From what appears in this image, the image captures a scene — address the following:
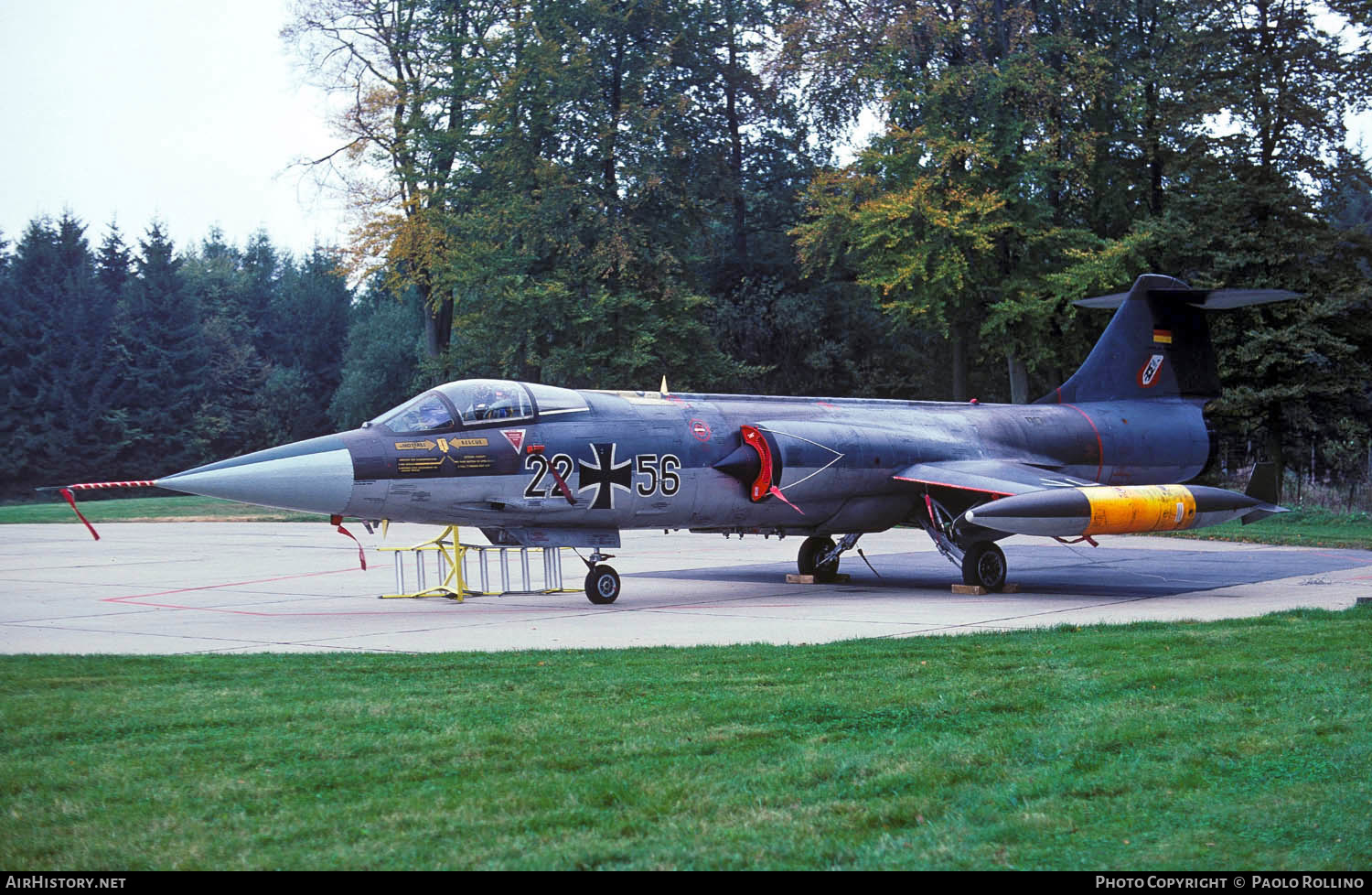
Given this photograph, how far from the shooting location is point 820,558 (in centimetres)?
1795

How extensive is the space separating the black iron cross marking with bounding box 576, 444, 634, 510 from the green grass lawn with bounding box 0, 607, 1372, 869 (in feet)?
17.7

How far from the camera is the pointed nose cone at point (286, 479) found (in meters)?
12.4

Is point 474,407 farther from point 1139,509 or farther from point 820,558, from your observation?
point 1139,509

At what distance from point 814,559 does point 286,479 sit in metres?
8.03

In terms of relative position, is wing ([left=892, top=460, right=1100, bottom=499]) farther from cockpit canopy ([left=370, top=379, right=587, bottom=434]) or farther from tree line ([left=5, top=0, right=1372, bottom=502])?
tree line ([left=5, top=0, right=1372, bottom=502])

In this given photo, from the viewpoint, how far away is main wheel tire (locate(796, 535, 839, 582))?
17.8 metres

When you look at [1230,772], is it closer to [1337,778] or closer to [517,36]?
[1337,778]

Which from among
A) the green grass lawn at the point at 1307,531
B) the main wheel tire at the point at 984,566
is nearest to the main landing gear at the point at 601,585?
the main wheel tire at the point at 984,566

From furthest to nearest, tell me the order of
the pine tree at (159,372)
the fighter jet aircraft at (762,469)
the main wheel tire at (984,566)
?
the pine tree at (159,372) → the main wheel tire at (984,566) → the fighter jet aircraft at (762,469)

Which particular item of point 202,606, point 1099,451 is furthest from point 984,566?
point 202,606

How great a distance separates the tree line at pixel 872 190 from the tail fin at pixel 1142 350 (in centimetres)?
1108

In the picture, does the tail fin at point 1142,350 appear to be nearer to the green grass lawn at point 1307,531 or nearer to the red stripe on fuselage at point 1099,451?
the red stripe on fuselage at point 1099,451

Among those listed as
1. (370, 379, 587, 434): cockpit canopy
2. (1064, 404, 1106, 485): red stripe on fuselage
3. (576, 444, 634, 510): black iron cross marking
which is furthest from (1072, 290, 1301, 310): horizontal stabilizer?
(370, 379, 587, 434): cockpit canopy

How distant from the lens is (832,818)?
496 cm
